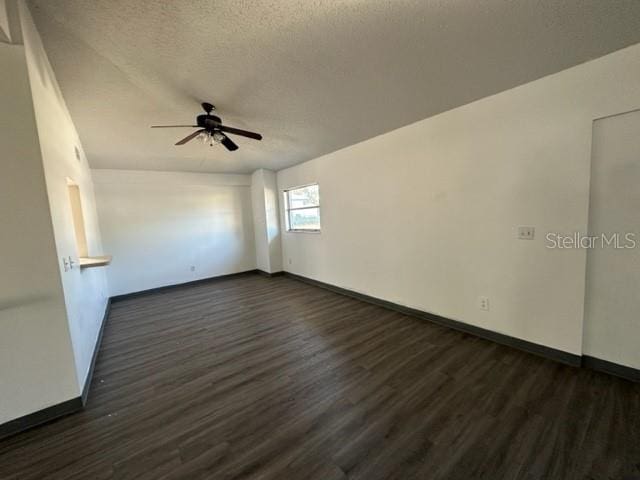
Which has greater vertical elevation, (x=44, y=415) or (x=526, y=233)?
(x=526, y=233)

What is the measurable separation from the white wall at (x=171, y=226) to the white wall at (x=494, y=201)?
10.8 ft

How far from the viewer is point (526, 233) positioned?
223 centimetres

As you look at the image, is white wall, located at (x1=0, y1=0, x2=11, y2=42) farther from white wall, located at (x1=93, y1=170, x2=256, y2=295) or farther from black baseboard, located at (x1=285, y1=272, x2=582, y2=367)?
black baseboard, located at (x1=285, y1=272, x2=582, y2=367)

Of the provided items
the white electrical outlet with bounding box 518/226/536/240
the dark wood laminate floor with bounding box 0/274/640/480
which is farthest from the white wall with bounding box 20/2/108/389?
the white electrical outlet with bounding box 518/226/536/240

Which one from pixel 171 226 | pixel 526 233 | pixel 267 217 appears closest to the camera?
pixel 526 233

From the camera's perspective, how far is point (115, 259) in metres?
4.45

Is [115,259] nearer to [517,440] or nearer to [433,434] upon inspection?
[433,434]

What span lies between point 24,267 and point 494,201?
3.77 metres

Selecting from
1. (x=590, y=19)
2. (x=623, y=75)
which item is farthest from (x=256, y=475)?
(x=623, y=75)

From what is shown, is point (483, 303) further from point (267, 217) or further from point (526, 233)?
point (267, 217)

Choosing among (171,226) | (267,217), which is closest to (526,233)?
(267,217)

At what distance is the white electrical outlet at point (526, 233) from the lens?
220 centimetres

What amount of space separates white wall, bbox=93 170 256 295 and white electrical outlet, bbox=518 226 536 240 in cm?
521

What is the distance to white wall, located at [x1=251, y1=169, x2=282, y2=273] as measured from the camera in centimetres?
551
